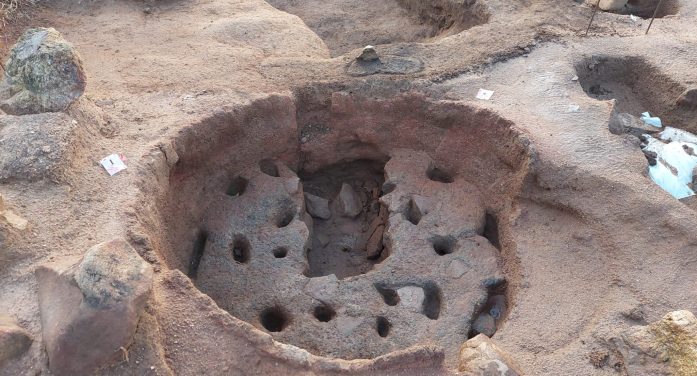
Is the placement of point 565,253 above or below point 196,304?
below

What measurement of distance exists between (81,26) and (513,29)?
15.9 ft

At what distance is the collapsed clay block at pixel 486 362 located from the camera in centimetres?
305

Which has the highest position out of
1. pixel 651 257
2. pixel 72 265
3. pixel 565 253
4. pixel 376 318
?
pixel 72 265

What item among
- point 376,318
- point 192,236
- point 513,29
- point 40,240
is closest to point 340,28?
point 513,29

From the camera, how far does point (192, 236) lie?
466 cm

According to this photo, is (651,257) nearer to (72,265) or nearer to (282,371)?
(282,371)

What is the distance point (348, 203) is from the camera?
215 inches

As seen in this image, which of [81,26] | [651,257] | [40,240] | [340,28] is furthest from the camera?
[340,28]

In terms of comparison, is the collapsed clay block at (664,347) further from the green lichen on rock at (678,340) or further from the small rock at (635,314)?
the small rock at (635,314)

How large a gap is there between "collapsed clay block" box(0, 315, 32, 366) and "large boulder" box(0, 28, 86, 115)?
1.93 metres

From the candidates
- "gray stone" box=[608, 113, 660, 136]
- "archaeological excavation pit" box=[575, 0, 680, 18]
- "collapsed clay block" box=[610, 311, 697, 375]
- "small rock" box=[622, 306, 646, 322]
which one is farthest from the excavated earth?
"archaeological excavation pit" box=[575, 0, 680, 18]

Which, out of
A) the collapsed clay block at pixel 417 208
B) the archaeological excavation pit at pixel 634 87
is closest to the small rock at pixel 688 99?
the archaeological excavation pit at pixel 634 87

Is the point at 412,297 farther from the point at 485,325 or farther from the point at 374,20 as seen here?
the point at 374,20

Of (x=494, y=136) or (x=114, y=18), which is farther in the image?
(x=114, y=18)
